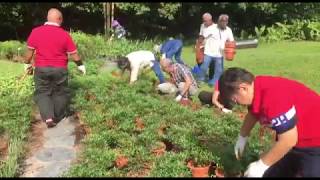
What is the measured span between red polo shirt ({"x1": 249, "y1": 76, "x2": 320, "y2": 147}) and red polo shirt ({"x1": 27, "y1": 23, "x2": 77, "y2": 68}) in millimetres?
4561

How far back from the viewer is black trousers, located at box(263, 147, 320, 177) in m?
4.97

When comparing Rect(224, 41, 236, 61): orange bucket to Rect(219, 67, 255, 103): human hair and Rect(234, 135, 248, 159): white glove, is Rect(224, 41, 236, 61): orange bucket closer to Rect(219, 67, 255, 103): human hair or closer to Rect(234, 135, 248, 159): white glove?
Rect(234, 135, 248, 159): white glove

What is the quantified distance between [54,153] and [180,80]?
3736mm

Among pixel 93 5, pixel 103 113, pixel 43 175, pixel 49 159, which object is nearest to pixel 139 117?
pixel 103 113

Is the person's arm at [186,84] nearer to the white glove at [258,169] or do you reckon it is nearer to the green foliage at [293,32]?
the white glove at [258,169]

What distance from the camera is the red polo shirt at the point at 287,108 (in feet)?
15.1

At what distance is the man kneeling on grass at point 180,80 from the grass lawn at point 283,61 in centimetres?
197

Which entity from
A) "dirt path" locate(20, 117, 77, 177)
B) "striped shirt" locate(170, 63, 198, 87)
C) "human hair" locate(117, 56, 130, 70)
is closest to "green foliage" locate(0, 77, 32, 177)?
"dirt path" locate(20, 117, 77, 177)

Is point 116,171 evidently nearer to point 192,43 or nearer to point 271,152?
point 271,152

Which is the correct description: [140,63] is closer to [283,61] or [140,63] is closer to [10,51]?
[10,51]

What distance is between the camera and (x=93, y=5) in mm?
24375

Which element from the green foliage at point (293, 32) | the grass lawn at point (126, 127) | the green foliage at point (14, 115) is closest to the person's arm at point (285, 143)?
the grass lawn at point (126, 127)

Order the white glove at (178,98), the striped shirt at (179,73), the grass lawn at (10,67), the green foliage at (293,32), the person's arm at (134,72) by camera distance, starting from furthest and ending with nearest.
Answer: the green foliage at (293,32) → the grass lawn at (10,67) → the person's arm at (134,72) → the striped shirt at (179,73) → the white glove at (178,98)

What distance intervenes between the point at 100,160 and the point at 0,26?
20.4m
